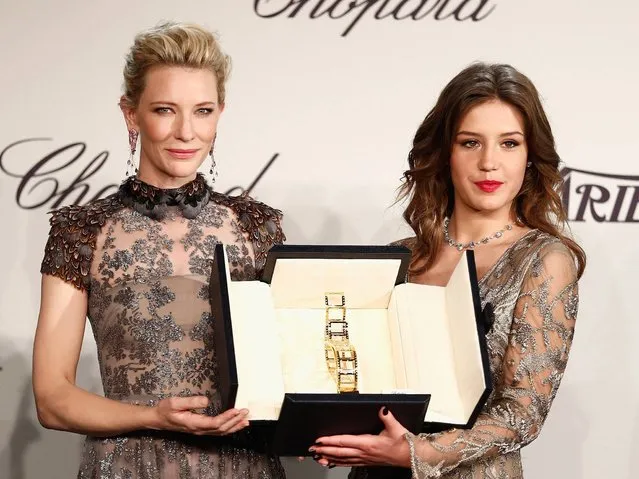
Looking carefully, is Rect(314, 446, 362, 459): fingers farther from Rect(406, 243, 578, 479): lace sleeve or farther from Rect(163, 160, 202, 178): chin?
Rect(163, 160, 202, 178): chin

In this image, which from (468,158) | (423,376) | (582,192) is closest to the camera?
(423,376)

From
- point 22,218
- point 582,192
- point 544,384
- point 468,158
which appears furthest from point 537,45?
point 22,218

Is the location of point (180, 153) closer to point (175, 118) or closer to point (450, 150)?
point (175, 118)

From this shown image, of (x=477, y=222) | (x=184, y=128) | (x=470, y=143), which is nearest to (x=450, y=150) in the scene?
(x=470, y=143)

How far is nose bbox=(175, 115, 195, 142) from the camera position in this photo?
6.78 feet

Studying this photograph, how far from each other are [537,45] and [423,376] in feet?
4.10

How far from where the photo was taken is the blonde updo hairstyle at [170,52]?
2.07 m

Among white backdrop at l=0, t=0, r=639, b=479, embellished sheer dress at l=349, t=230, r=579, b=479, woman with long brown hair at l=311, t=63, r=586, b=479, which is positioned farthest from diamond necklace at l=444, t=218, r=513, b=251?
white backdrop at l=0, t=0, r=639, b=479

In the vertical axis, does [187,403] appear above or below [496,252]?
below

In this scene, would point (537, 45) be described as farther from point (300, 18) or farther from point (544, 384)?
point (544, 384)

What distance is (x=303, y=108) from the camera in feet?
9.75

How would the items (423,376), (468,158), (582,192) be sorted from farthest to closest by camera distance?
1. (582,192)
2. (468,158)
3. (423,376)

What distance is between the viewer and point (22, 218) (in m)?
2.96

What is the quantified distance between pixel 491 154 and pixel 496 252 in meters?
0.19
